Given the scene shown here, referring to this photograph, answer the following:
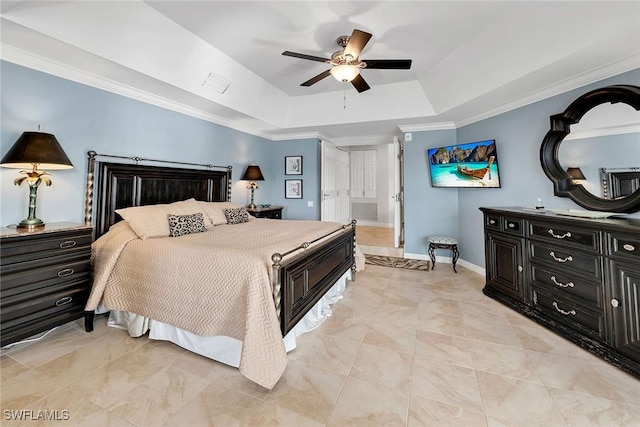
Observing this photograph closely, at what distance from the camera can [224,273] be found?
181cm

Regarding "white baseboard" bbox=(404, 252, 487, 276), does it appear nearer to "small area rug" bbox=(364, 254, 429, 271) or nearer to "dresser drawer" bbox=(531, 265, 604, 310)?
"small area rug" bbox=(364, 254, 429, 271)

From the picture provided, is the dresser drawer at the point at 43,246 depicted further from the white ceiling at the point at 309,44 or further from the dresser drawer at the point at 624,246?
the dresser drawer at the point at 624,246

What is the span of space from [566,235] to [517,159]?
1633mm

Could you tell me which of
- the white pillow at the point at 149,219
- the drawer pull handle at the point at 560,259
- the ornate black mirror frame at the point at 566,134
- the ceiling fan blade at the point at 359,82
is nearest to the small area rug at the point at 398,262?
the drawer pull handle at the point at 560,259

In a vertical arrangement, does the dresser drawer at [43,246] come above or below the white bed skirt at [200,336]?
above

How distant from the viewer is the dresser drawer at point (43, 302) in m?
1.91

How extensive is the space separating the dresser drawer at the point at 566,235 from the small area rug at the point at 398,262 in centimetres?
199

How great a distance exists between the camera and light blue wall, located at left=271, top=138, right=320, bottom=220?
18.3 feet

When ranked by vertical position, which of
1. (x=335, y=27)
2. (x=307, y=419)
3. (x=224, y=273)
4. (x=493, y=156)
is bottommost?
(x=307, y=419)

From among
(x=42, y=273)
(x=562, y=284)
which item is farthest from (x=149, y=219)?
(x=562, y=284)

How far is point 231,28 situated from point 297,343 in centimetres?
320

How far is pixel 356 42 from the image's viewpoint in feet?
7.20

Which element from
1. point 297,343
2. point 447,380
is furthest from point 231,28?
point 447,380

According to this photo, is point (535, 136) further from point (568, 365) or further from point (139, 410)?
point (139, 410)
